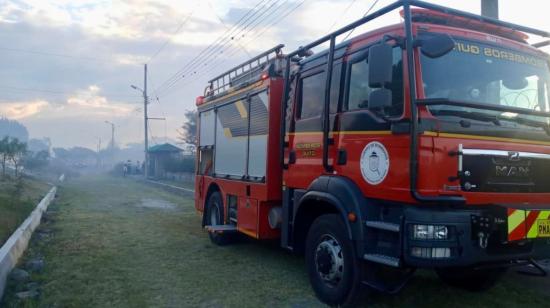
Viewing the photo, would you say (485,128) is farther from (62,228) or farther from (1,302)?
(62,228)

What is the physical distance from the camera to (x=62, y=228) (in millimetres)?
11039

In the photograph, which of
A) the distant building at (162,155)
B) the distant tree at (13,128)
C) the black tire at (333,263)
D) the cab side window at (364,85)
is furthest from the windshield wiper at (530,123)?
the distant tree at (13,128)

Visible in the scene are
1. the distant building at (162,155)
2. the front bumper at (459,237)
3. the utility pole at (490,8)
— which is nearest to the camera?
the front bumper at (459,237)

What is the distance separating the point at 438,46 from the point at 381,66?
0.51m

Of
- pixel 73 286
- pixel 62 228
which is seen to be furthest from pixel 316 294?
pixel 62 228

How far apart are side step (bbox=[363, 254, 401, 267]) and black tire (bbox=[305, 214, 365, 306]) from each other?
0.81 ft

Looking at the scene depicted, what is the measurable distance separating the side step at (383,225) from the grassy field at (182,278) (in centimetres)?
125

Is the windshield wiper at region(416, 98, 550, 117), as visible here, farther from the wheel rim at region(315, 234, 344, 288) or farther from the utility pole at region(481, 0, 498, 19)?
the utility pole at region(481, 0, 498, 19)

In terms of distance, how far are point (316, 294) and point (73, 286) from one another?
3.13 meters

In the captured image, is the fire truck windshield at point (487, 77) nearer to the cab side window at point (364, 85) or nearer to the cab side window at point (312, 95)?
the cab side window at point (364, 85)

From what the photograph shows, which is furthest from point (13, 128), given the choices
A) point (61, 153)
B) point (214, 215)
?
point (214, 215)

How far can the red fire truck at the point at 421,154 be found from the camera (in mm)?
4137

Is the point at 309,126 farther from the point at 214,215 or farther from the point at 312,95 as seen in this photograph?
the point at 214,215

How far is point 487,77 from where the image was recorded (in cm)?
464
